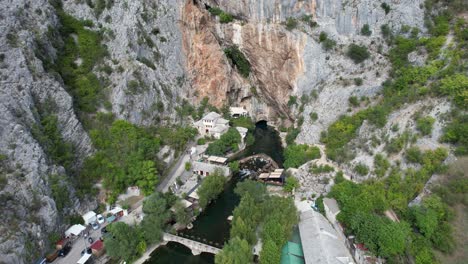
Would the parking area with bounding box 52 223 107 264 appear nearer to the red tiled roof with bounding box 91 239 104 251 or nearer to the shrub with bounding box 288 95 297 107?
the red tiled roof with bounding box 91 239 104 251

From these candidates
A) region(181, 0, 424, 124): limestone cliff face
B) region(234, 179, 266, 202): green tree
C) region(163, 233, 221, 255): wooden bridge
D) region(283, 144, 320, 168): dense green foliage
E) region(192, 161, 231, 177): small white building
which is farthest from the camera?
region(181, 0, 424, 124): limestone cliff face

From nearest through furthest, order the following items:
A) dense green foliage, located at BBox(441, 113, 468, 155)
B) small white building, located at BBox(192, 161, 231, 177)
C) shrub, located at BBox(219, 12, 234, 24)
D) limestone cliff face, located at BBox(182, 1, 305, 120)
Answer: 1. dense green foliage, located at BBox(441, 113, 468, 155)
2. small white building, located at BBox(192, 161, 231, 177)
3. limestone cliff face, located at BBox(182, 1, 305, 120)
4. shrub, located at BBox(219, 12, 234, 24)

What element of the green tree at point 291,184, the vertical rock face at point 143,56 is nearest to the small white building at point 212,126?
the vertical rock face at point 143,56

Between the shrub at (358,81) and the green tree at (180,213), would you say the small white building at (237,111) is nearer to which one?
the shrub at (358,81)

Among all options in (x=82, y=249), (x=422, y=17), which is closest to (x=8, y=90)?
(x=82, y=249)

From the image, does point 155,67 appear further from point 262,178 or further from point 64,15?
point 262,178

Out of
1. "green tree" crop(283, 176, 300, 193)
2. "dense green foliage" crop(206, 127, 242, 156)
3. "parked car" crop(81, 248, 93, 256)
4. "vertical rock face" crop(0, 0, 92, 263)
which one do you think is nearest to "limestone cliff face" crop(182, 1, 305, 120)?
"dense green foliage" crop(206, 127, 242, 156)
